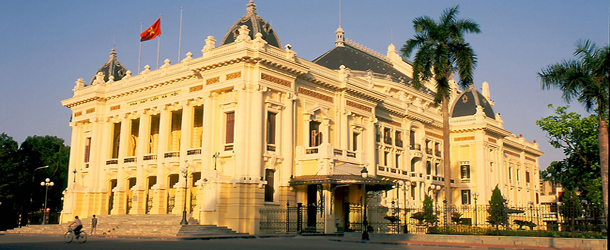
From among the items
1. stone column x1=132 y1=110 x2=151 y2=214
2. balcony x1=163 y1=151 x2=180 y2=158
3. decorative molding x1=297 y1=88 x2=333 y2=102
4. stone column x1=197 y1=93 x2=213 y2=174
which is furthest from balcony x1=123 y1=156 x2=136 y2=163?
decorative molding x1=297 y1=88 x2=333 y2=102

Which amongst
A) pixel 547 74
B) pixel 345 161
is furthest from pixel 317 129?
pixel 547 74

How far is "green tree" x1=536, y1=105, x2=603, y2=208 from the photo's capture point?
46.4m

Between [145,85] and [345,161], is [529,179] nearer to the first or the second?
[345,161]

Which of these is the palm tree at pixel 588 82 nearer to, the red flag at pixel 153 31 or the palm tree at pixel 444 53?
the palm tree at pixel 444 53

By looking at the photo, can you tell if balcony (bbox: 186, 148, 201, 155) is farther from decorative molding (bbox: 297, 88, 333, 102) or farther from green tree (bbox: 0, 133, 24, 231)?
green tree (bbox: 0, 133, 24, 231)

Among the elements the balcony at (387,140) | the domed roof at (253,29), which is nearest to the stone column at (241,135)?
the domed roof at (253,29)

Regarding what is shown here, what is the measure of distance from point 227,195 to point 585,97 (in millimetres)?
21320

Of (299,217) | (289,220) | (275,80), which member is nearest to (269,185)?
(289,220)

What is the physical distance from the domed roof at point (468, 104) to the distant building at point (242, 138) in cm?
729

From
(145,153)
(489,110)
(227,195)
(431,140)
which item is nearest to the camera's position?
(227,195)

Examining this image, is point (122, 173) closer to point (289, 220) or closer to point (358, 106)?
point (289, 220)

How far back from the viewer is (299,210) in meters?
37.2

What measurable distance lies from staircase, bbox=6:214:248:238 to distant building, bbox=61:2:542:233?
1.50m

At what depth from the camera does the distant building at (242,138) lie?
1449 inches
